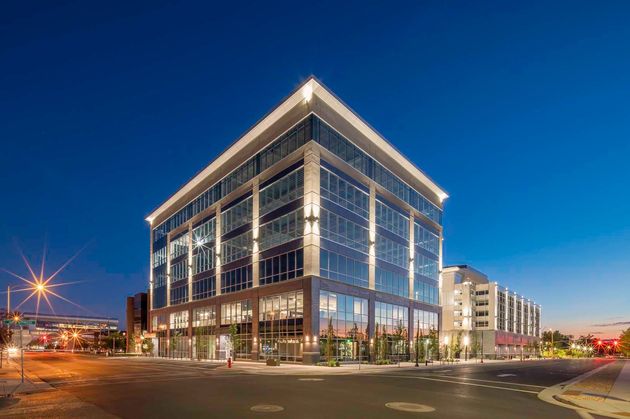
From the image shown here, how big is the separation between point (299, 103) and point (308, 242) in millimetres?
16383

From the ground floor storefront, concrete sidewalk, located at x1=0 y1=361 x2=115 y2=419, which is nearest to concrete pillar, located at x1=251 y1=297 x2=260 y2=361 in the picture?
the ground floor storefront

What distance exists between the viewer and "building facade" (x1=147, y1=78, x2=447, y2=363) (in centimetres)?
5075

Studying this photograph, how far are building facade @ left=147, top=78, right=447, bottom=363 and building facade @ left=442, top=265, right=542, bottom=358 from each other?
148 ft

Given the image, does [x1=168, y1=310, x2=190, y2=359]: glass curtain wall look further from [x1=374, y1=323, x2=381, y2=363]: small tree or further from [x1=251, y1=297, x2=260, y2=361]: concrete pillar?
[x1=374, y1=323, x2=381, y2=363]: small tree

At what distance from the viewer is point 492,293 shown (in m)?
126

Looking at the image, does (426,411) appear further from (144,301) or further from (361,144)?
(144,301)

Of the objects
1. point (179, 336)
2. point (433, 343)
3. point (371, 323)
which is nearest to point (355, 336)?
point (371, 323)

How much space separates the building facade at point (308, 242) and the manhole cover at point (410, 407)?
31.8 meters

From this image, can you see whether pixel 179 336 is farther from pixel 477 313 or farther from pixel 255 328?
pixel 477 313

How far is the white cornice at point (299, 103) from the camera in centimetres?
5150

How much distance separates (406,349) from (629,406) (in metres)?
49.5

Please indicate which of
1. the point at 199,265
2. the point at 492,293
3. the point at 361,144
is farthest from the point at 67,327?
the point at 361,144

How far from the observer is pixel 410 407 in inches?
625

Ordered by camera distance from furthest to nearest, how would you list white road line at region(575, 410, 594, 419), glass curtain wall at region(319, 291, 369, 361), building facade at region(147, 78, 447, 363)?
building facade at region(147, 78, 447, 363)
glass curtain wall at region(319, 291, 369, 361)
white road line at region(575, 410, 594, 419)
